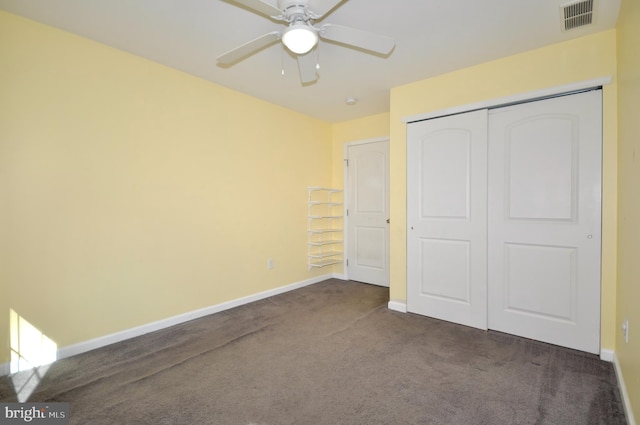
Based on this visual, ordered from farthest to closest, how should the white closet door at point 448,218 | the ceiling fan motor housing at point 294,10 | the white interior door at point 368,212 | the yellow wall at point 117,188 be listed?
the white interior door at point 368,212 → the white closet door at point 448,218 → the yellow wall at point 117,188 → the ceiling fan motor housing at point 294,10

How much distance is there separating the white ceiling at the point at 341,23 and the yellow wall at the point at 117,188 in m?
0.27

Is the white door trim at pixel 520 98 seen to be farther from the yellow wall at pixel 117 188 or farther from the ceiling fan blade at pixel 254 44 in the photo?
the yellow wall at pixel 117 188

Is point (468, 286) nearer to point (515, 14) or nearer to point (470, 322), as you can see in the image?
point (470, 322)

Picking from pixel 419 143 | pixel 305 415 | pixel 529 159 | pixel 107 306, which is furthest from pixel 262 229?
pixel 529 159

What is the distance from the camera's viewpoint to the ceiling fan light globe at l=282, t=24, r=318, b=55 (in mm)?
1730

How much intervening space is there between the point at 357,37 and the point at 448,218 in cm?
194

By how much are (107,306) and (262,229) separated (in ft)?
5.74

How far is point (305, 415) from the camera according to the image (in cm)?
166

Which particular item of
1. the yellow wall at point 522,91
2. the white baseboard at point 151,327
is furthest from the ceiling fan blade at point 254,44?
the white baseboard at point 151,327

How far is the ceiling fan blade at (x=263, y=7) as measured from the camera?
1540mm

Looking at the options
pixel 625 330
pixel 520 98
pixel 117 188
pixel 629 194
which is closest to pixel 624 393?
pixel 625 330

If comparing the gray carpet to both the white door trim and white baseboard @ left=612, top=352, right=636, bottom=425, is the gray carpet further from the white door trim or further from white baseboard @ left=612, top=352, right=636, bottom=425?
the white door trim

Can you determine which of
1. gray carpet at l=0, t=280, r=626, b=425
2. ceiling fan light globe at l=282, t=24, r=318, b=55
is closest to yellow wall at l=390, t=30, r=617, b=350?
gray carpet at l=0, t=280, r=626, b=425

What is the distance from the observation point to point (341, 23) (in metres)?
2.18
